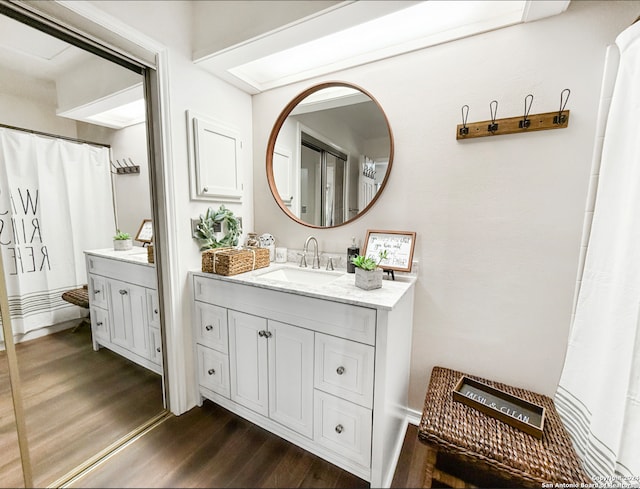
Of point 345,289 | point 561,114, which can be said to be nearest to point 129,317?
point 345,289

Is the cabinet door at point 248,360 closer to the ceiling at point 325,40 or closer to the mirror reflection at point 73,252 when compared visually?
the mirror reflection at point 73,252

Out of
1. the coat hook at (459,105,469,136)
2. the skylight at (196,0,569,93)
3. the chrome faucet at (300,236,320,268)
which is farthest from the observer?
the chrome faucet at (300,236,320,268)

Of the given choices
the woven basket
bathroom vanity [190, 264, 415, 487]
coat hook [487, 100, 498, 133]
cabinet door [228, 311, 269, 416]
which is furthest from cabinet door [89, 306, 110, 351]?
coat hook [487, 100, 498, 133]

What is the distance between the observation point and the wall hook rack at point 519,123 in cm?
107

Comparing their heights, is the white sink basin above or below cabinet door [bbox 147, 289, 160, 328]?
above

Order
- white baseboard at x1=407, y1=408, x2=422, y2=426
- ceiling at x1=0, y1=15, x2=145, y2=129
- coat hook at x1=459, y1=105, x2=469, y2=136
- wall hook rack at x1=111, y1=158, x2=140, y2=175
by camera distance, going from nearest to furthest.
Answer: ceiling at x1=0, y1=15, x2=145, y2=129 < coat hook at x1=459, y1=105, x2=469, y2=136 < wall hook rack at x1=111, y1=158, x2=140, y2=175 < white baseboard at x1=407, y1=408, x2=422, y2=426

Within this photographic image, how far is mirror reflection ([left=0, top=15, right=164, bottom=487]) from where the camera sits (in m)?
1.02

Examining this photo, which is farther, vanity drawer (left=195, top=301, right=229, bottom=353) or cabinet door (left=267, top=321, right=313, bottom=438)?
vanity drawer (left=195, top=301, right=229, bottom=353)

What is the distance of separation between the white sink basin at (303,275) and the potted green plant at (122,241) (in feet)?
2.45

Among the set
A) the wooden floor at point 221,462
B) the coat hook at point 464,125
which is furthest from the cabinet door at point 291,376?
the coat hook at point 464,125

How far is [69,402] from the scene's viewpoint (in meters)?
1.25

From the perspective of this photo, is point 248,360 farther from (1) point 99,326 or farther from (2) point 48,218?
(2) point 48,218

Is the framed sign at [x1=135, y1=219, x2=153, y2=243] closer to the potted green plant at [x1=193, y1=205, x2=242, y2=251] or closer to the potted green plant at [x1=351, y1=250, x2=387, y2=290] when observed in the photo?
the potted green plant at [x1=193, y1=205, x2=242, y2=251]

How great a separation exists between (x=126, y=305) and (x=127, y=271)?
0.21 metres
